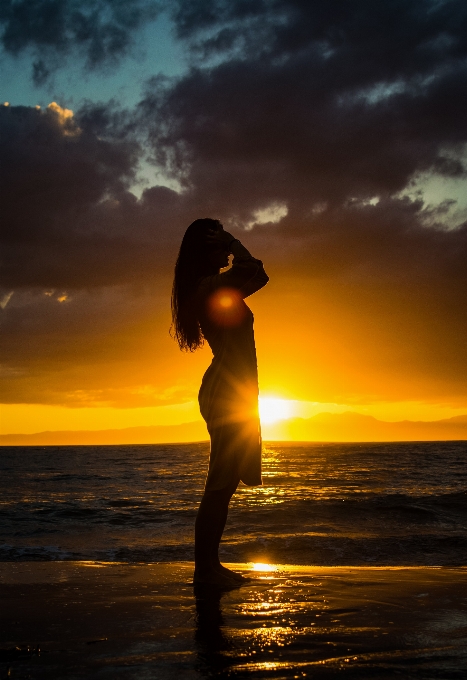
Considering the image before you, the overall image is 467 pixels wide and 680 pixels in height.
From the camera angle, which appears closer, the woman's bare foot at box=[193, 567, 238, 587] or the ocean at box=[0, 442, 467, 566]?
the woman's bare foot at box=[193, 567, 238, 587]

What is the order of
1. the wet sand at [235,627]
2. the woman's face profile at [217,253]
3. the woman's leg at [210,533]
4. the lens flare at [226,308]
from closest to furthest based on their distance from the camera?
the wet sand at [235,627] → the woman's leg at [210,533] → the lens flare at [226,308] → the woman's face profile at [217,253]

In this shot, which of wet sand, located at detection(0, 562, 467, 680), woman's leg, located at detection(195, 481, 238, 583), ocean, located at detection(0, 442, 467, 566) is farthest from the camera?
ocean, located at detection(0, 442, 467, 566)

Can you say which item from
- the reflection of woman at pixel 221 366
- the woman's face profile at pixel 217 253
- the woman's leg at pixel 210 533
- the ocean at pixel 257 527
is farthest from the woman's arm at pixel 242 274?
the ocean at pixel 257 527

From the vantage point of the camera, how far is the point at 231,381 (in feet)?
16.0

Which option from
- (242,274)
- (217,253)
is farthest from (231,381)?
(217,253)

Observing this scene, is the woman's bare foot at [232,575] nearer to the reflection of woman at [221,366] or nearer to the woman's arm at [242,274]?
the reflection of woman at [221,366]

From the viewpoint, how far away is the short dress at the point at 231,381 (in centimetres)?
478

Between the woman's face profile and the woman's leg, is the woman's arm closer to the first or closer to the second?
the woman's face profile

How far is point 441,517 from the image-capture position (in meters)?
18.3

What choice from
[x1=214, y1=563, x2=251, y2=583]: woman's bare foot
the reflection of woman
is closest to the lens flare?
the reflection of woman

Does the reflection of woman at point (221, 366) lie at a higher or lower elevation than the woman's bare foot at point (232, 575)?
higher

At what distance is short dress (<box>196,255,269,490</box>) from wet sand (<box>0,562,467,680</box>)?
90 centimetres

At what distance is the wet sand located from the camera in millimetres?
2600

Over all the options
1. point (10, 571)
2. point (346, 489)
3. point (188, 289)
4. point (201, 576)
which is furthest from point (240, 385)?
point (346, 489)
